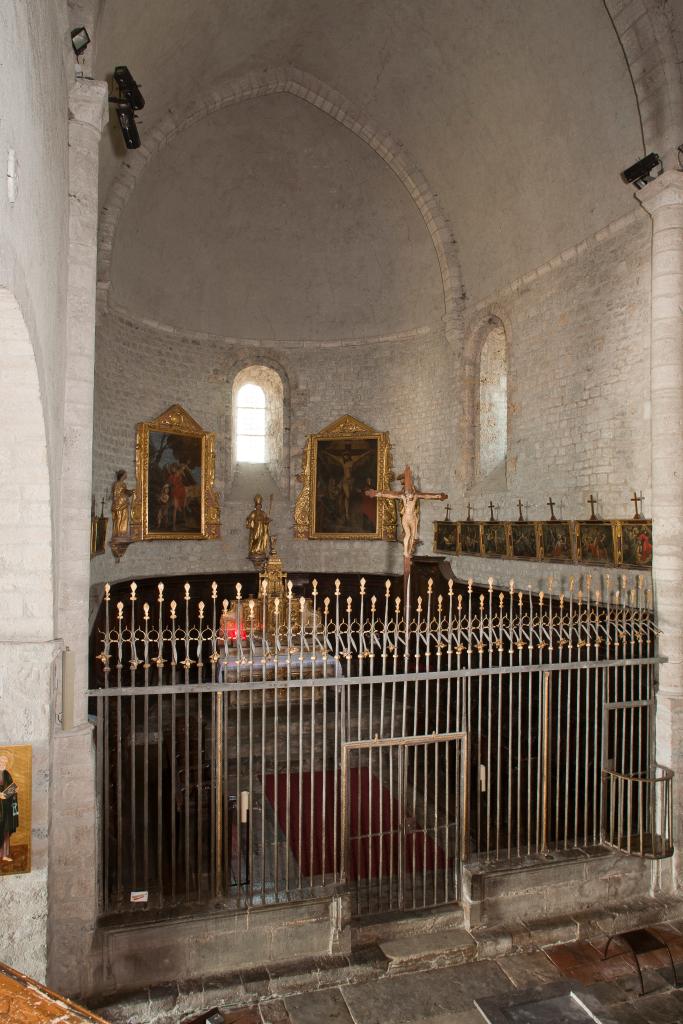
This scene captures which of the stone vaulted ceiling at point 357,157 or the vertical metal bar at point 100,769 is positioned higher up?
the stone vaulted ceiling at point 357,157

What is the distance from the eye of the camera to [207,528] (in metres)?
15.1

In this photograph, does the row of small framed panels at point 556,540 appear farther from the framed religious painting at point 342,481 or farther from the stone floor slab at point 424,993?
the stone floor slab at point 424,993

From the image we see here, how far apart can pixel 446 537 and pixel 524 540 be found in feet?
9.24

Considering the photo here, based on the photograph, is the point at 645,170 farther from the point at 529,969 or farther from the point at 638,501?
the point at 529,969

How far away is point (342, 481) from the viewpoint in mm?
15859

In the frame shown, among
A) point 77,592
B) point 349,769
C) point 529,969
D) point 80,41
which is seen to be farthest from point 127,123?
point 529,969

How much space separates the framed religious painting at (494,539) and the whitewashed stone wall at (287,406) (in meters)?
1.90

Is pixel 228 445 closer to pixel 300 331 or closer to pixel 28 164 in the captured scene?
pixel 300 331

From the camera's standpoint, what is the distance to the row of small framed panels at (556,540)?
29.6 feet

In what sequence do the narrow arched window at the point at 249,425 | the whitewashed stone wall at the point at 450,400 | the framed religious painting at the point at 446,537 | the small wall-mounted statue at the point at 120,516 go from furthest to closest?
the narrow arched window at the point at 249,425 < the framed religious painting at the point at 446,537 < the small wall-mounted statue at the point at 120,516 < the whitewashed stone wall at the point at 450,400

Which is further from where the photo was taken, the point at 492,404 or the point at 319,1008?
the point at 492,404

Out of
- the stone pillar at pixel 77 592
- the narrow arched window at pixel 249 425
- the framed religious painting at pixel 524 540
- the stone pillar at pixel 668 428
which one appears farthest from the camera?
the narrow arched window at pixel 249 425

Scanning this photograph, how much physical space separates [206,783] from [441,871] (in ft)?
8.90

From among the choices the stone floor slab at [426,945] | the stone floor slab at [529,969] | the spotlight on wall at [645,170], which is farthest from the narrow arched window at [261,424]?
the stone floor slab at [529,969]
